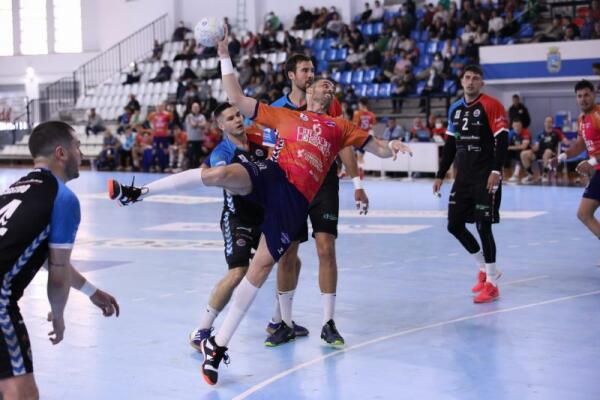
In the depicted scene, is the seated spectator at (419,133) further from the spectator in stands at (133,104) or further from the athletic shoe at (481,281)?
the athletic shoe at (481,281)

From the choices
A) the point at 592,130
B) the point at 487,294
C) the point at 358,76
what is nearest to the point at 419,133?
the point at 358,76

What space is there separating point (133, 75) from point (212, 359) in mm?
30276

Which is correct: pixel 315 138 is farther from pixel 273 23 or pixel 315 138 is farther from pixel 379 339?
pixel 273 23

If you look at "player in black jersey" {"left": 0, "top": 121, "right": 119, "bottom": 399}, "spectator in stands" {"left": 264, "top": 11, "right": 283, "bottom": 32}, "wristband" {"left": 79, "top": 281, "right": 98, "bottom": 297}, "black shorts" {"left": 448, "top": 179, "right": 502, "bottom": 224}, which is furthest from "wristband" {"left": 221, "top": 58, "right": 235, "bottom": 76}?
"spectator in stands" {"left": 264, "top": 11, "right": 283, "bottom": 32}

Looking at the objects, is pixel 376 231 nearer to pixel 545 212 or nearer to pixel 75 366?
pixel 545 212

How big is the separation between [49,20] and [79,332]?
3614 cm

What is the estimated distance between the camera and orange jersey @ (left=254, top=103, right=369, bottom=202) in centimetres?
604

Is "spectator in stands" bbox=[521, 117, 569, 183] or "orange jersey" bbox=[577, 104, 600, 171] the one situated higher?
"orange jersey" bbox=[577, 104, 600, 171]

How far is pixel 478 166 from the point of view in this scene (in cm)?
845

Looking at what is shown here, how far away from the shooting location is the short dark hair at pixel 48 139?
12.8ft

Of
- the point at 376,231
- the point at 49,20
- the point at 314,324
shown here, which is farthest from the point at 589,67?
the point at 49,20

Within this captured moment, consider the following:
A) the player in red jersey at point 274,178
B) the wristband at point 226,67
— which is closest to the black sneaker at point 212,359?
the player in red jersey at point 274,178

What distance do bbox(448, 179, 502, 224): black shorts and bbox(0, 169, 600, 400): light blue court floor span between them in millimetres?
700

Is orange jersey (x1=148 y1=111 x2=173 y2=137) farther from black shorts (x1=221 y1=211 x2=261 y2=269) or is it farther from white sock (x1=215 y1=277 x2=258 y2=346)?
white sock (x1=215 y1=277 x2=258 y2=346)
